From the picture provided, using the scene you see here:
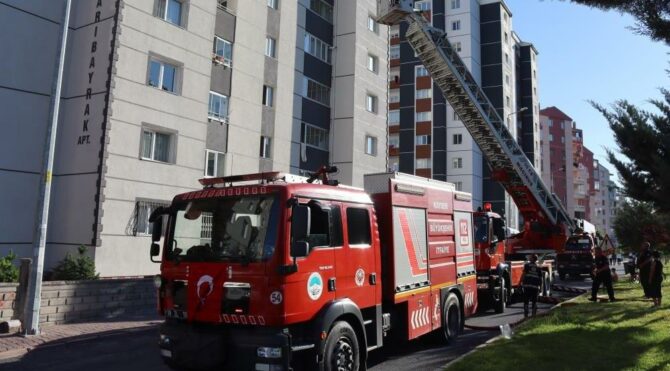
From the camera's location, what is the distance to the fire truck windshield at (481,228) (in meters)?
14.1

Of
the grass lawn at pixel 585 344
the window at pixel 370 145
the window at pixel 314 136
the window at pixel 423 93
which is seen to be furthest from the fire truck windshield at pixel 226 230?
the window at pixel 423 93

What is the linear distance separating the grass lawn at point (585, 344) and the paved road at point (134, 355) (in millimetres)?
818

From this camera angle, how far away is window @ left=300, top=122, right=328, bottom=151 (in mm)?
26031

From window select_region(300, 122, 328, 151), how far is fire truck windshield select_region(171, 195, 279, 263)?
19.1m

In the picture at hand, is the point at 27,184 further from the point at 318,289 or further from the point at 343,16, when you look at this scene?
the point at 343,16

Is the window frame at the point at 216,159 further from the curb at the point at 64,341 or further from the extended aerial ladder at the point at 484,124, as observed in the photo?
the curb at the point at 64,341

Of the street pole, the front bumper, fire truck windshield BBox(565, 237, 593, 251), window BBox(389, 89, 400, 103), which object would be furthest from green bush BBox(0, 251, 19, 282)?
window BBox(389, 89, 400, 103)

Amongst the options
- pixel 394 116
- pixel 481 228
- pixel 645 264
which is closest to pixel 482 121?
pixel 481 228

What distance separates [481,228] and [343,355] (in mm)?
8792

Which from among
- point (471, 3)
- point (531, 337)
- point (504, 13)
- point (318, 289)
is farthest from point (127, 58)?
point (504, 13)

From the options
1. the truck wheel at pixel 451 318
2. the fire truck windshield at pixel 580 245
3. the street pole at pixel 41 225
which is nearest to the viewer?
the truck wheel at pixel 451 318

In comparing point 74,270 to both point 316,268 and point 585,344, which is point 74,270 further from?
point 585,344

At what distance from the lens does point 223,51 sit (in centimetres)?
2084

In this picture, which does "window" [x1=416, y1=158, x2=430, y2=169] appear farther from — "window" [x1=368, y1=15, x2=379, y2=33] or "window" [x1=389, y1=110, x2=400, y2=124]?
"window" [x1=368, y1=15, x2=379, y2=33]
